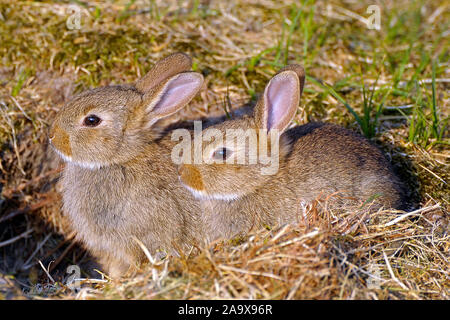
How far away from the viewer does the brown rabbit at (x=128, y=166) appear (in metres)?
5.19

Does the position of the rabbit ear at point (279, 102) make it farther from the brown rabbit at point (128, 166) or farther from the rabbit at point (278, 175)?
the brown rabbit at point (128, 166)

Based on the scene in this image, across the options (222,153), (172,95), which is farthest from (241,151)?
(172,95)

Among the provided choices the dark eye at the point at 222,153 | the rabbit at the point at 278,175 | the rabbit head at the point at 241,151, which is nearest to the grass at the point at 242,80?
the rabbit at the point at 278,175

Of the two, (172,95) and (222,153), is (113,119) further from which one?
(222,153)

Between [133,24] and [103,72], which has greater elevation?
[133,24]

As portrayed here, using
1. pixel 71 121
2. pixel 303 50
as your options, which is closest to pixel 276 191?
pixel 71 121

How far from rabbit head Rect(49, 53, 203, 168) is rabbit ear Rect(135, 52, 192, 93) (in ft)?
0.27

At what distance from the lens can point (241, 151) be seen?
4980mm

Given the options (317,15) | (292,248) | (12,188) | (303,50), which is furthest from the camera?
(317,15)

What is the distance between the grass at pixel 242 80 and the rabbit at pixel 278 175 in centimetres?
37

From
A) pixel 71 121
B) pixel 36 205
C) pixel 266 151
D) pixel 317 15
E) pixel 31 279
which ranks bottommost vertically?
pixel 31 279

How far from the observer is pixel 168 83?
5.09 m
